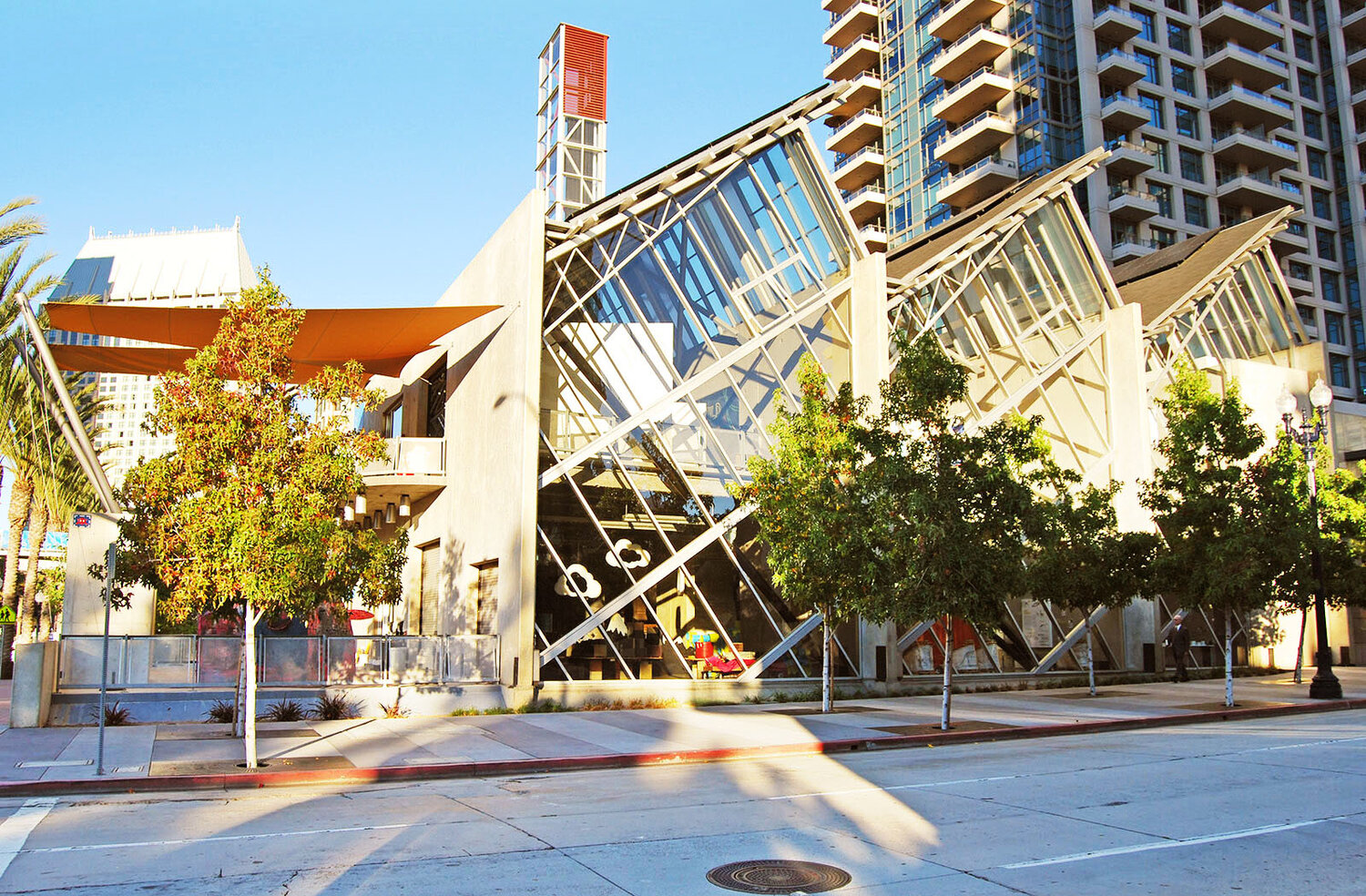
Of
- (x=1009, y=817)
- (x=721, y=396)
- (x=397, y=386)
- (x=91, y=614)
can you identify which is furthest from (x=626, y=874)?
(x=397, y=386)

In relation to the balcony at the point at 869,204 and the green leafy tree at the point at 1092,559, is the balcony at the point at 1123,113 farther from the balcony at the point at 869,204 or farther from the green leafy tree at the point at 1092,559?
the green leafy tree at the point at 1092,559

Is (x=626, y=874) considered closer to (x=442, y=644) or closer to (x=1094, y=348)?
(x=442, y=644)

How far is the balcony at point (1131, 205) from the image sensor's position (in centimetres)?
6650

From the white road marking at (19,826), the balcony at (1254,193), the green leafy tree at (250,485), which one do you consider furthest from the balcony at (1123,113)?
the white road marking at (19,826)

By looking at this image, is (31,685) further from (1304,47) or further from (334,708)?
(1304,47)

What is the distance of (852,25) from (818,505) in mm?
74976

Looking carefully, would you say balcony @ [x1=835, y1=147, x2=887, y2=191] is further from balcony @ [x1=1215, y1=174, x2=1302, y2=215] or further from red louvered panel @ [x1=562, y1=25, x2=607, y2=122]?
red louvered panel @ [x1=562, y1=25, x2=607, y2=122]

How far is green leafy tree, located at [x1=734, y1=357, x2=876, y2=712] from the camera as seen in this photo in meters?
19.7

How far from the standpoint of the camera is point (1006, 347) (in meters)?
30.5

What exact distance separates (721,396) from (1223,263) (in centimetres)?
2033

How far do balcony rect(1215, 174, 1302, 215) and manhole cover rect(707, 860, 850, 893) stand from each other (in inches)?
2970

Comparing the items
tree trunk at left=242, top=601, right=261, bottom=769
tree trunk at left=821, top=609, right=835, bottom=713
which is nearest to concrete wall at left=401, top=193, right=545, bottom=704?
tree trunk at left=821, top=609, right=835, bottom=713

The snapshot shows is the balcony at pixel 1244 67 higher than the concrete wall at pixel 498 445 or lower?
higher

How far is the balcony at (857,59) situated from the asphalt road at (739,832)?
7744 centimetres
